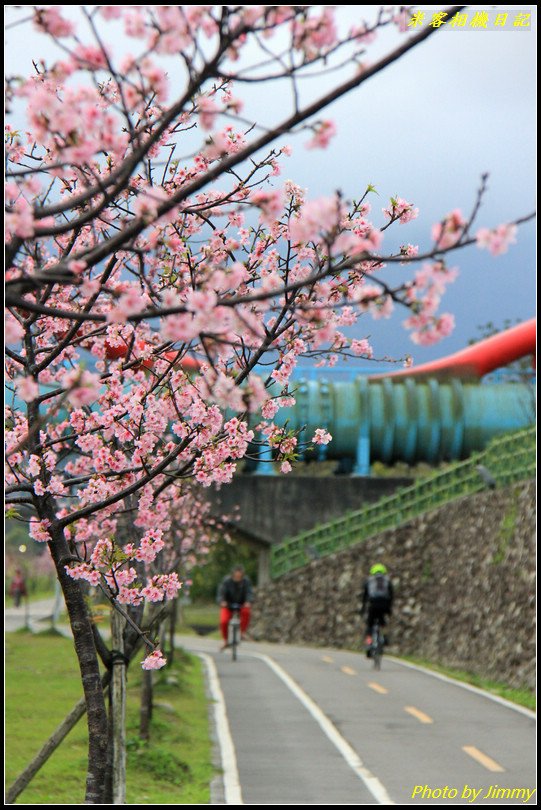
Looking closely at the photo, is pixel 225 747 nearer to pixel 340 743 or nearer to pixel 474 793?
pixel 340 743

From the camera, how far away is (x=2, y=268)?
4570mm

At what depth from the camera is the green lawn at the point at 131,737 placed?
37.4ft

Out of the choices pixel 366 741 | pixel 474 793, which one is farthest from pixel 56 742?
pixel 366 741

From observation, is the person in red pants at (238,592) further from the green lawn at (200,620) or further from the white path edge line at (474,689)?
the green lawn at (200,620)

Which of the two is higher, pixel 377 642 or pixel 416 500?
pixel 416 500

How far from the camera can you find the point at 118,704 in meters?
8.98

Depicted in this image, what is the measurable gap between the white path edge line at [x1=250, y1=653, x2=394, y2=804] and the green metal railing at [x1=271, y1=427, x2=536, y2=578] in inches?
264

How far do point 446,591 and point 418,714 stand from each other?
1279cm

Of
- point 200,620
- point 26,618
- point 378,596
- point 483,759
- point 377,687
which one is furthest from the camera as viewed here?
point 200,620

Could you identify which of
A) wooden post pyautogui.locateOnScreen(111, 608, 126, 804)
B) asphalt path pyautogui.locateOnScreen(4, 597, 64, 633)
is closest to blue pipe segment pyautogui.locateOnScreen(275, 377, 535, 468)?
asphalt path pyautogui.locateOnScreen(4, 597, 64, 633)

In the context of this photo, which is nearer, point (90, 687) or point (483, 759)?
point (90, 687)

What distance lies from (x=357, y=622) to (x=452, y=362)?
61.2 feet

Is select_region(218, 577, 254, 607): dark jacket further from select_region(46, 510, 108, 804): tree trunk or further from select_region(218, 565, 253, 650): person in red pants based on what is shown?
select_region(46, 510, 108, 804): tree trunk

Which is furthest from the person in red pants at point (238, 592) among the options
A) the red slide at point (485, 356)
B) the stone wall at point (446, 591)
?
the red slide at point (485, 356)
